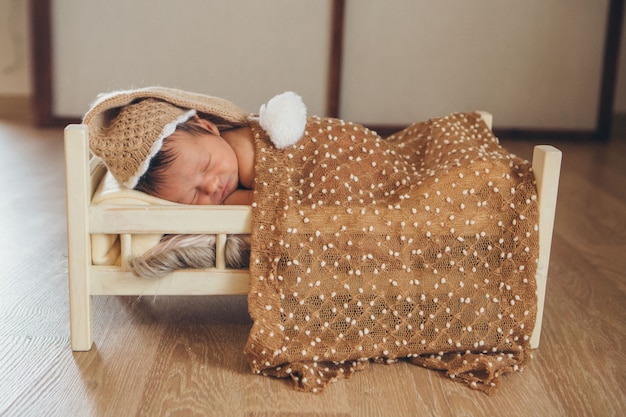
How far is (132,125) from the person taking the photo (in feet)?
4.20

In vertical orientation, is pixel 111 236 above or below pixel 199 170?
below

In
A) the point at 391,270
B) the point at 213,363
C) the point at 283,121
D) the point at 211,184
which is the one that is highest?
the point at 283,121

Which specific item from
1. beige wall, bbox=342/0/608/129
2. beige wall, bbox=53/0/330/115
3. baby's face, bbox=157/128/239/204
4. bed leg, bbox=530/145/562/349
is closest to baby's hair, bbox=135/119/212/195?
baby's face, bbox=157/128/239/204

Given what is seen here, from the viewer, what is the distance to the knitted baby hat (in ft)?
4.18

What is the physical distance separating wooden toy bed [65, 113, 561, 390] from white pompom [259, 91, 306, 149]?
0.15m

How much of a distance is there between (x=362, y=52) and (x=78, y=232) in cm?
192

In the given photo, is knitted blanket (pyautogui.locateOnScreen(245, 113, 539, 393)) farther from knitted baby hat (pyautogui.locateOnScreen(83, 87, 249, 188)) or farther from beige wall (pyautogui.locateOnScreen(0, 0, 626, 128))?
beige wall (pyautogui.locateOnScreen(0, 0, 626, 128))

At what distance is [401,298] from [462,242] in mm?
135

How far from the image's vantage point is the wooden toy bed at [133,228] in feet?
4.11

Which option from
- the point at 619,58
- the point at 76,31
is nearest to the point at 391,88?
the point at 619,58

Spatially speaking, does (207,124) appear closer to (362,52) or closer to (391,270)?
(391,270)

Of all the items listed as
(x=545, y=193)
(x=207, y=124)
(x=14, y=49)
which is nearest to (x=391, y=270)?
(x=545, y=193)

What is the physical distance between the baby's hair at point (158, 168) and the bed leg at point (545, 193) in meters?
0.57

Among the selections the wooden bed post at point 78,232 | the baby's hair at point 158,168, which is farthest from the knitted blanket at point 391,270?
the wooden bed post at point 78,232
